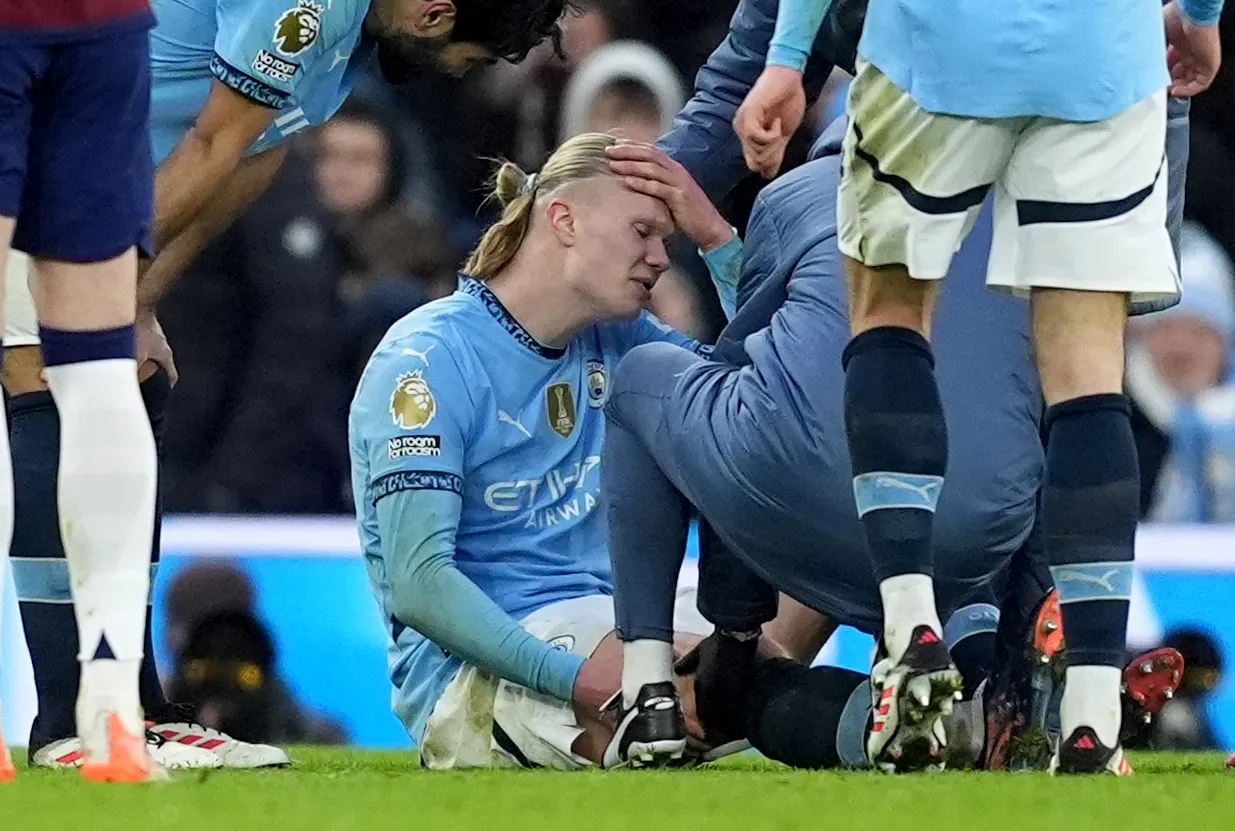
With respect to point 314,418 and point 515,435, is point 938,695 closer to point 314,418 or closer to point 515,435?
point 515,435

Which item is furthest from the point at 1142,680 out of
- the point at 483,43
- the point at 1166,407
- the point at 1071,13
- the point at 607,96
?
the point at 607,96

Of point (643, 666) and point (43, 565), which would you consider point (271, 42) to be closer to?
point (43, 565)

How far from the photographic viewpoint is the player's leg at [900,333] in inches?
128

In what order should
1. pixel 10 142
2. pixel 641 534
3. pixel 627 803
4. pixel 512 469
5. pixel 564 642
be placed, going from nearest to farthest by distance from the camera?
1. pixel 627 803
2. pixel 10 142
3. pixel 641 534
4. pixel 564 642
5. pixel 512 469

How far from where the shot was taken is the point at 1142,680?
12.1ft

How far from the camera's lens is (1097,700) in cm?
315

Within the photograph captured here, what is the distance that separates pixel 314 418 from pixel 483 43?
8.21 feet

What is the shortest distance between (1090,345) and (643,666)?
3.02 ft

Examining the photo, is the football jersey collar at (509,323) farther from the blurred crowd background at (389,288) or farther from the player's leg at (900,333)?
the blurred crowd background at (389,288)

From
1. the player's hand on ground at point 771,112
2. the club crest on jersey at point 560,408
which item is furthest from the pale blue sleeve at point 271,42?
the player's hand on ground at point 771,112

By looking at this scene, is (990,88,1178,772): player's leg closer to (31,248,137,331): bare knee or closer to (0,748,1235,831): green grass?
(0,748,1235,831): green grass

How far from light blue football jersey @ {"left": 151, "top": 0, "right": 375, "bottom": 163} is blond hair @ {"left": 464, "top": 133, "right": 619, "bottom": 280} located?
0.37m

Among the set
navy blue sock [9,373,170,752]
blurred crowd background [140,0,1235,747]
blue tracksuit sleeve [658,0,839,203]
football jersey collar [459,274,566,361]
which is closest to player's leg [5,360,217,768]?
→ navy blue sock [9,373,170,752]

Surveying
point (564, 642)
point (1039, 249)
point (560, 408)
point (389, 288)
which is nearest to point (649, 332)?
point (560, 408)
